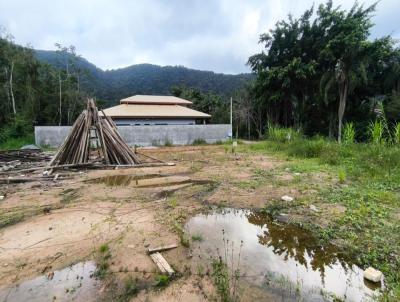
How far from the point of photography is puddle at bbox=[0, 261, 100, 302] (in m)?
2.16

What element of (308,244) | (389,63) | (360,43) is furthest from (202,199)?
(389,63)

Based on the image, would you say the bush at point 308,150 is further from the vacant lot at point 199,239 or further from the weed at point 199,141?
the weed at point 199,141

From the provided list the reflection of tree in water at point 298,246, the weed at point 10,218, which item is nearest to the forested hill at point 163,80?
the weed at point 10,218

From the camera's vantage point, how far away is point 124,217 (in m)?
→ 3.87

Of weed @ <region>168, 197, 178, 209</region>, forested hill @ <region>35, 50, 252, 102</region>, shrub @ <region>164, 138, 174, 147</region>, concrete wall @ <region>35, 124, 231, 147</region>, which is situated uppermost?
forested hill @ <region>35, 50, 252, 102</region>

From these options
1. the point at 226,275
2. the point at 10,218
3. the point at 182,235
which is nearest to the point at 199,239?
the point at 182,235

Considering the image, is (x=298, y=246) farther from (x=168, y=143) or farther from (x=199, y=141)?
(x=199, y=141)

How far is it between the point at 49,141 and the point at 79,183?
966 centimetres

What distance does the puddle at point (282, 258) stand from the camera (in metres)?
2.26

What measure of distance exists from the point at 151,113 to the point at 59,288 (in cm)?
1732

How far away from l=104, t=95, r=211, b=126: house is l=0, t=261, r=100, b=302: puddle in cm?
1585

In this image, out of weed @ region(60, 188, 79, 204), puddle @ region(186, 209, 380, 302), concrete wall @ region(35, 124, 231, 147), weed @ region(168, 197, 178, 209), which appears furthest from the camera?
concrete wall @ region(35, 124, 231, 147)

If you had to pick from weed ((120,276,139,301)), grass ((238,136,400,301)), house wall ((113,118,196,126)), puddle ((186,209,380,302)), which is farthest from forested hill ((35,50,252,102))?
weed ((120,276,139,301))

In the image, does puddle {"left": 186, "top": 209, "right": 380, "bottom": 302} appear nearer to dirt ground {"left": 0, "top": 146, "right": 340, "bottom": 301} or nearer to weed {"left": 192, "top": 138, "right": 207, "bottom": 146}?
dirt ground {"left": 0, "top": 146, "right": 340, "bottom": 301}
